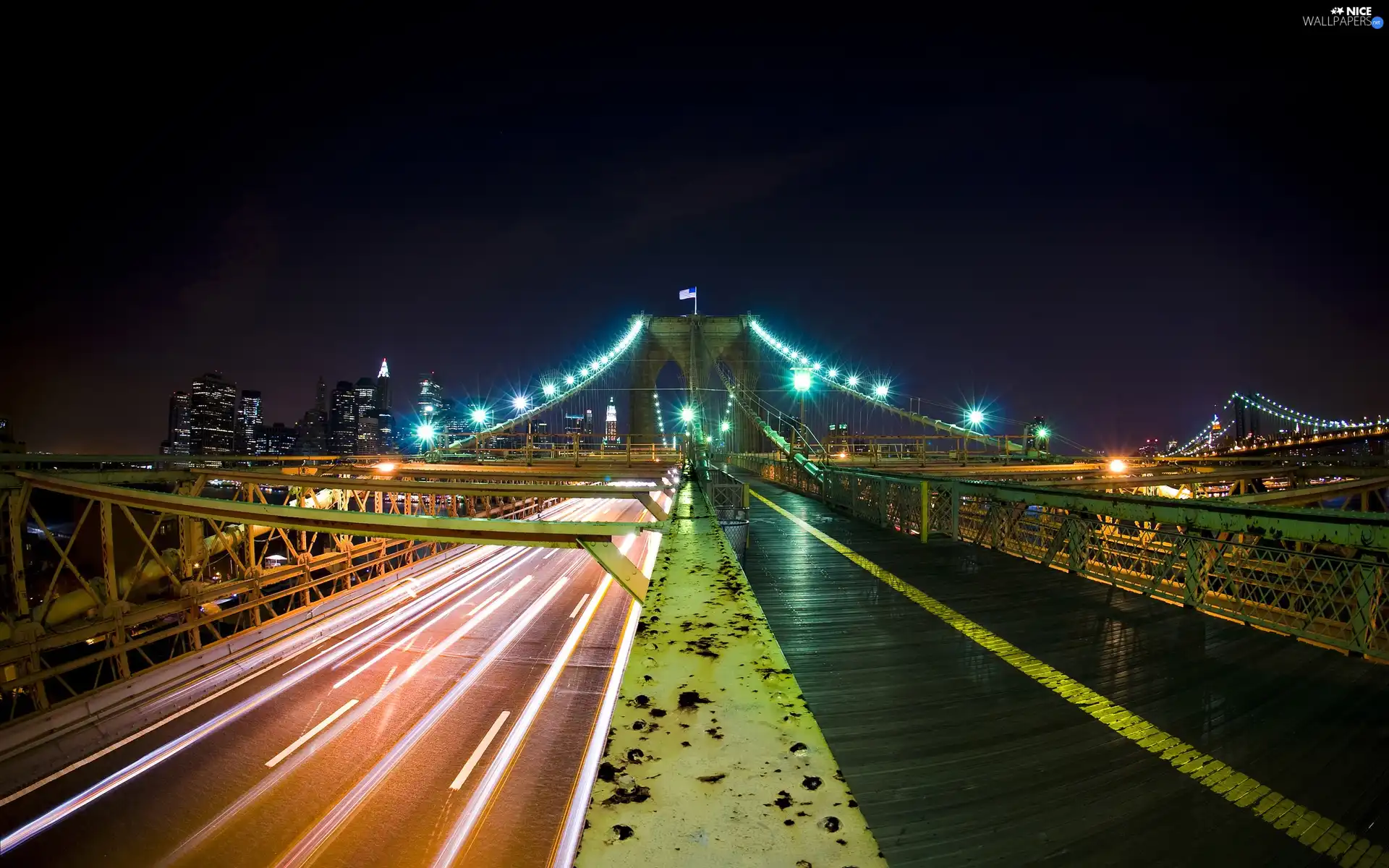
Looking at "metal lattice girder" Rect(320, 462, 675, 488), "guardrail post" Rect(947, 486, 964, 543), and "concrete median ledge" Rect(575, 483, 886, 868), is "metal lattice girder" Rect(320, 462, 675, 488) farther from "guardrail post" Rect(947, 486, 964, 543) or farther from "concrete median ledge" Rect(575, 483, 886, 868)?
"concrete median ledge" Rect(575, 483, 886, 868)

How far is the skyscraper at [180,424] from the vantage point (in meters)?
102

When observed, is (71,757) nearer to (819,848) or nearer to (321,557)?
(321,557)

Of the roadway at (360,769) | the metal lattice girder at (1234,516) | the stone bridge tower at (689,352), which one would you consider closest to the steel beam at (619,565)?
the roadway at (360,769)

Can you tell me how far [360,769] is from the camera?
754 centimetres

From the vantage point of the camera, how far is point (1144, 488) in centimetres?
1741

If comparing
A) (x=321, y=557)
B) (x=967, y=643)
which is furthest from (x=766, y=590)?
(x=321, y=557)

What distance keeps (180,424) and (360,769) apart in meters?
139

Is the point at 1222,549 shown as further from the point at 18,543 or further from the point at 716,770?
the point at 18,543

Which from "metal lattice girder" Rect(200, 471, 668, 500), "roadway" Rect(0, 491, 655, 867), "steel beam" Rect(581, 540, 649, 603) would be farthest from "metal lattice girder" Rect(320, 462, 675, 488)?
"steel beam" Rect(581, 540, 649, 603)

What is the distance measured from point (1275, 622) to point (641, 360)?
174 ft

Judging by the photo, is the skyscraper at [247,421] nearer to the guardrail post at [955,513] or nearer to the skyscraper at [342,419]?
the skyscraper at [342,419]

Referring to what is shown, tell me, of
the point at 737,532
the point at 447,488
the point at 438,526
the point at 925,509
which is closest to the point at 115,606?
the point at 447,488

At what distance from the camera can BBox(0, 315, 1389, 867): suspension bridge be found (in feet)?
5.51

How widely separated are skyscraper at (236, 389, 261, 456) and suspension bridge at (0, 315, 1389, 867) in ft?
434
